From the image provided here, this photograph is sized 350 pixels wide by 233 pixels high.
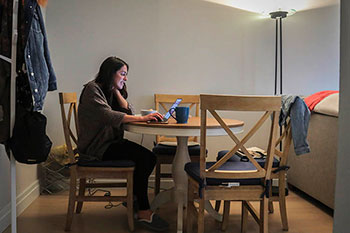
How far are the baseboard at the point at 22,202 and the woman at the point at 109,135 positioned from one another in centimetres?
63

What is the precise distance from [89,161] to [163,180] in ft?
4.12

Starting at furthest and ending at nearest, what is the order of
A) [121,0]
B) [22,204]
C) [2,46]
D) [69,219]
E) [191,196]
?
1. [121,0]
2. [22,204]
3. [69,219]
4. [191,196]
5. [2,46]

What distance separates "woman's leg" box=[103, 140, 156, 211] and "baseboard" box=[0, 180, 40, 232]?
75cm

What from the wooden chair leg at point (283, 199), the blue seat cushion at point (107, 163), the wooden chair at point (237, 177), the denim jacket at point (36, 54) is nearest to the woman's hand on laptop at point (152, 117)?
the blue seat cushion at point (107, 163)

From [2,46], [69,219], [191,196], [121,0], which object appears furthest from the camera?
[121,0]

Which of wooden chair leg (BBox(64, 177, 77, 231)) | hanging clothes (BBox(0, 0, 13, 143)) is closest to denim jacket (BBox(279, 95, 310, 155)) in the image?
wooden chair leg (BBox(64, 177, 77, 231))

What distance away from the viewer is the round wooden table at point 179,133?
2061 millimetres

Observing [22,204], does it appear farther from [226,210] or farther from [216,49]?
Result: [216,49]

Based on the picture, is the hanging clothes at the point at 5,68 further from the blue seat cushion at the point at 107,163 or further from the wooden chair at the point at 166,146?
the wooden chair at the point at 166,146

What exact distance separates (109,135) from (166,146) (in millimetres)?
607

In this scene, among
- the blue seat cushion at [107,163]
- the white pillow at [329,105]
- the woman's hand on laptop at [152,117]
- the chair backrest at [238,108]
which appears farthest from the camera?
the white pillow at [329,105]

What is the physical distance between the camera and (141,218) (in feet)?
7.80

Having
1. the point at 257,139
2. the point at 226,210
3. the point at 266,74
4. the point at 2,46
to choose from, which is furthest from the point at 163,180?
the point at 2,46

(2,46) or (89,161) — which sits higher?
(2,46)
